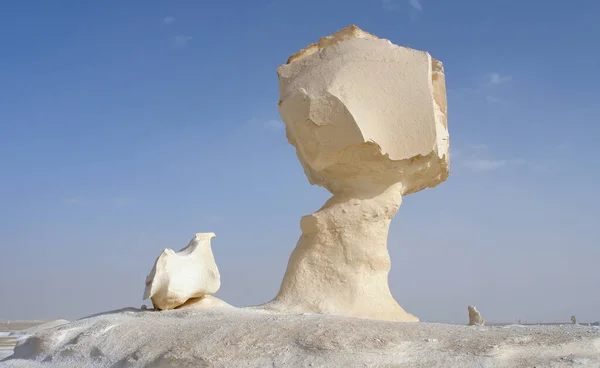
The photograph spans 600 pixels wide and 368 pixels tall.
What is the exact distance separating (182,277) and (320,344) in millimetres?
2754

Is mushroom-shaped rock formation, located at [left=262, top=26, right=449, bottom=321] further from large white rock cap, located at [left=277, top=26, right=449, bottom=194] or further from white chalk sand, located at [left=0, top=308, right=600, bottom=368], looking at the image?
white chalk sand, located at [left=0, top=308, right=600, bottom=368]

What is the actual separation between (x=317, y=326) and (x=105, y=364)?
6.89ft

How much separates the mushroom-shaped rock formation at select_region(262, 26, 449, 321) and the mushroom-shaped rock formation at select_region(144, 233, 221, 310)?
81 cm

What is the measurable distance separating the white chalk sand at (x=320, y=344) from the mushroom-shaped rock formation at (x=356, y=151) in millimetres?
1884

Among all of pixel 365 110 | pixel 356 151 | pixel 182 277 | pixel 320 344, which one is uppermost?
pixel 365 110

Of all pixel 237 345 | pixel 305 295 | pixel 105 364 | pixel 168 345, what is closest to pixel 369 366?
pixel 237 345

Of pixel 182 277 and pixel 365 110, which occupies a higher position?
pixel 365 110

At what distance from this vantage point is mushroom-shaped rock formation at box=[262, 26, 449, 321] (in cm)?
730

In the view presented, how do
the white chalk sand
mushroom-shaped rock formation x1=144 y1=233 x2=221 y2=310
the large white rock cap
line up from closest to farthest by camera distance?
the white chalk sand, mushroom-shaped rock formation x1=144 y1=233 x2=221 y2=310, the large white rock cap

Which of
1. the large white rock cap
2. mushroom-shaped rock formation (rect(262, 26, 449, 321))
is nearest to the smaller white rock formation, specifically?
mushroom-shaped rock formation (rect(262, 26, 449, 321))

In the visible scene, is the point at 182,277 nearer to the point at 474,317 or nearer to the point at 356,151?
the point at 356,151

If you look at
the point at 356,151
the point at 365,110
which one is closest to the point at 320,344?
the point at 356,151

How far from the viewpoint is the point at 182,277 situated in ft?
22.5

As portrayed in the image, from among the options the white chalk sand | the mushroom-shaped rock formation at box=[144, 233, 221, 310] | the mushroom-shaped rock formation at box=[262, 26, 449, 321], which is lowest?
the white chalk sand
